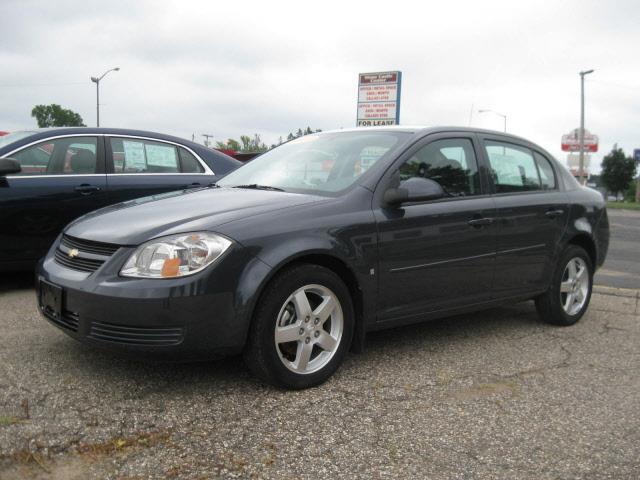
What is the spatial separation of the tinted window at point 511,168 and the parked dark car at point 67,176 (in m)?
3.08

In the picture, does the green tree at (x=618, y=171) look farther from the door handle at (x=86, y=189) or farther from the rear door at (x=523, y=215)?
the door handle at (x=86, y=189)

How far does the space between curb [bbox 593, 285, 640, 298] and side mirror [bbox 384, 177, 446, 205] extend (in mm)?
3653

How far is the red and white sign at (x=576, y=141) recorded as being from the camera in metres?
70.0

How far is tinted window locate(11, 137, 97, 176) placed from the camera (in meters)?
6.00

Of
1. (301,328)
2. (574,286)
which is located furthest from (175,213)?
(574,286)

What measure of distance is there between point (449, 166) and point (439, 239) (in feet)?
1.99

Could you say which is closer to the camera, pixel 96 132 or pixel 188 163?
pixel 96 132

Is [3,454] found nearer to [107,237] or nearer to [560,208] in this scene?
[107,237]

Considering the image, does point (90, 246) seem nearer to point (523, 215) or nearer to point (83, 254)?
point (83, 254)

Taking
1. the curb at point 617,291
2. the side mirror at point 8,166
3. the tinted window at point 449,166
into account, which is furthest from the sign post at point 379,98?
the tinted window at point 449,166

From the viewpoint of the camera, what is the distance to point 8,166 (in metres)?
5.61

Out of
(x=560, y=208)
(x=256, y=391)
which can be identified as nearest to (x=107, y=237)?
(x=256, y=391)

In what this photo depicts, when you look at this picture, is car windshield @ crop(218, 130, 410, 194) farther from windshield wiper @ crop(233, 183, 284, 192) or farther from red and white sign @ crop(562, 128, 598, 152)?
red and white sign @ crop(562, 128, 598, 152)

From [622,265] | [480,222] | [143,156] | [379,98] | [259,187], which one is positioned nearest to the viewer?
[259,187]
